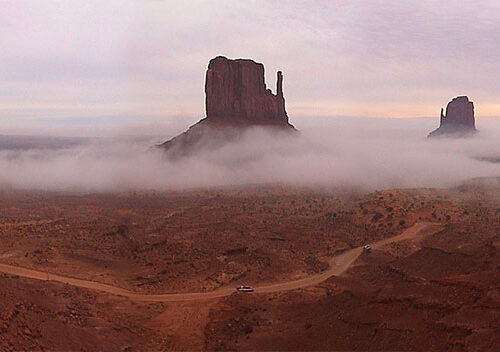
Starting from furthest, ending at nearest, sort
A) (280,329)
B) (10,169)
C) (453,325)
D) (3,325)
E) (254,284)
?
(10,169), (254,284), (280,329), (3,325), (453,325)

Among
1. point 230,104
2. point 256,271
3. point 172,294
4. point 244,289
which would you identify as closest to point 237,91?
point 230,104

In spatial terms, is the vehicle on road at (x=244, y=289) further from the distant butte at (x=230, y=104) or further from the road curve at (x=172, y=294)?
the distant butte at (x=230, y=104)

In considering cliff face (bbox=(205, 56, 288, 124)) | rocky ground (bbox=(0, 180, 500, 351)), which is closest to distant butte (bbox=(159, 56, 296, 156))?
cliff face (bbox=(205, 56, 288, 124))

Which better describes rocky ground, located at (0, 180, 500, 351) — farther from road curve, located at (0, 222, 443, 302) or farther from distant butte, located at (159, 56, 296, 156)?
distant butte, located at (159, 56, 296, 156)

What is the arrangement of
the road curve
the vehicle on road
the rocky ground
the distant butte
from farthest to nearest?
the distant butte, the vehicle on road, the road curve, the rocky ground

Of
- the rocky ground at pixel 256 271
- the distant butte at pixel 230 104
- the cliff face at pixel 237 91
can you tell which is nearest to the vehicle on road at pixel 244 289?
the rocky ground at pixel 256 271

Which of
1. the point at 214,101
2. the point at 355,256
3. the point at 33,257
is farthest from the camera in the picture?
the point at 214,101

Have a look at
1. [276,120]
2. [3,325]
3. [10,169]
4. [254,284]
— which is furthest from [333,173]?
[10,169]

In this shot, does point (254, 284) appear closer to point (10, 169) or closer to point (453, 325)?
point (453, 325)
